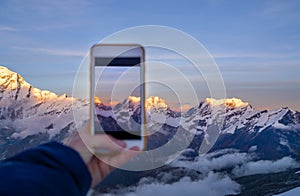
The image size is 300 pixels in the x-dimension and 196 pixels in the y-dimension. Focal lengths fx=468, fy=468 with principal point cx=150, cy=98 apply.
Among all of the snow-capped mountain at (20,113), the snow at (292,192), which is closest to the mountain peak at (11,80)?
the snow-capped mountain at (20,113)

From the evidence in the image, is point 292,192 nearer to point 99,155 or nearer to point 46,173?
point 99,155

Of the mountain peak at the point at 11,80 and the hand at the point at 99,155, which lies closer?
the hand at the point at 99,155

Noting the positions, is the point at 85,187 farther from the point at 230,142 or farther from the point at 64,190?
the point at 230,142

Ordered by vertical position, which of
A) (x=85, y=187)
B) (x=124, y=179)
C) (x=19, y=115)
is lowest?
(x=124, y=179)

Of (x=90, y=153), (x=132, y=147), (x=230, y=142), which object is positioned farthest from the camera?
(x=230, y=142)

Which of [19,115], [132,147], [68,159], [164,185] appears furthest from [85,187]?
[19,115]

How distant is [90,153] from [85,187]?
0.17 metres

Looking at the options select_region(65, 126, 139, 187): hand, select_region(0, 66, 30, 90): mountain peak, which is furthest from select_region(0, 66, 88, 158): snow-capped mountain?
select_region(65, 126, 139, 187): hand

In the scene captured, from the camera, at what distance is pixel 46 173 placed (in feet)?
3.26

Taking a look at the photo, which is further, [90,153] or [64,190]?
[90,153]

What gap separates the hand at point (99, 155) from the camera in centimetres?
131

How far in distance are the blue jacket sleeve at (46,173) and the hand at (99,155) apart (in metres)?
0.09

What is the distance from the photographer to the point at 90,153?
1.34m

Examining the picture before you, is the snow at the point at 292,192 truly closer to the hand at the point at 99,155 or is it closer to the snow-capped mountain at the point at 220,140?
the snow-capped mountain at the point at 220,140
